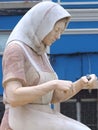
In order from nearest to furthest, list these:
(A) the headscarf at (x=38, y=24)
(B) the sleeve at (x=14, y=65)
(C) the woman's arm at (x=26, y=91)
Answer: (C) the woman's arm at (x=26, y=91)
(B) the sleeve at (x=14, y=65)
(A) the headscarf at (x=38, y=24)

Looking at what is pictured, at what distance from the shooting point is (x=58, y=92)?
12.4 ft

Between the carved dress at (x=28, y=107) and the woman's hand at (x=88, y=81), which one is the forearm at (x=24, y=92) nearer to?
the carved dress at (x=28, y=107)

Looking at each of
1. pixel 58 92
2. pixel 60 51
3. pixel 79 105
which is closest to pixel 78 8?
pixel 60 51

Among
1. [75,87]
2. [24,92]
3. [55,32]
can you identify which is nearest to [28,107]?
[24,92]

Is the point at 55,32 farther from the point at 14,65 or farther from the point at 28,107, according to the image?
the point at 28,107

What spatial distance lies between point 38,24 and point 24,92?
1.41ft

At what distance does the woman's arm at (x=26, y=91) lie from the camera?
3441 millimetres

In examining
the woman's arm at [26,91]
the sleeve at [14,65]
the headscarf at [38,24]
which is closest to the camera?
the woman's arm at [26,91]

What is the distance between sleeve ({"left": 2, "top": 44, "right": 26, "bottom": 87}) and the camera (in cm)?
355

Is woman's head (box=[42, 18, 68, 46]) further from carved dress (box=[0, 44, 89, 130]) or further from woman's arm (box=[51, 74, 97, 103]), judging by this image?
woman's arm (box=[51, 74, 97, 103])

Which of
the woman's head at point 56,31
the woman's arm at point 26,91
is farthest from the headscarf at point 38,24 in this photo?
the woman's arm at point 26,91

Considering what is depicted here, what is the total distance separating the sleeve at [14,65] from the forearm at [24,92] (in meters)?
0.03

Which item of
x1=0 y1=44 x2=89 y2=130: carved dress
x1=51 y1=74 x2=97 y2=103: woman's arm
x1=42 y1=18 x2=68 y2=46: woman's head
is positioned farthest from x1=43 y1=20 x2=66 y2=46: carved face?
x1=51 y1=74 x2=97 y2=103: woman's arm

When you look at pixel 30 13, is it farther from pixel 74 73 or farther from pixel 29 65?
pixel 74 73
